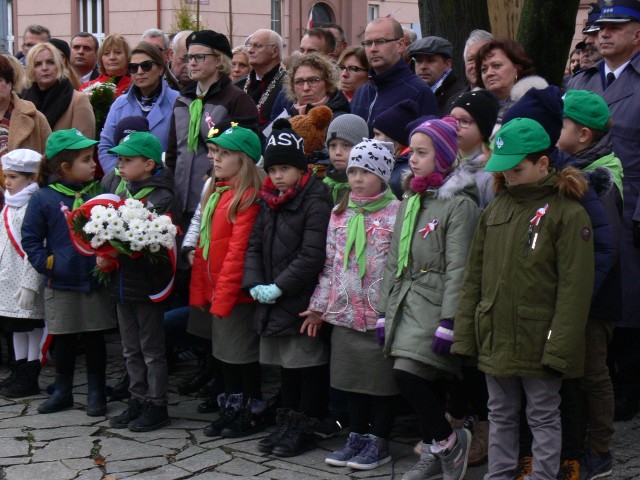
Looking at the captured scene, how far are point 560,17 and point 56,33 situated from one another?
87.5 ft

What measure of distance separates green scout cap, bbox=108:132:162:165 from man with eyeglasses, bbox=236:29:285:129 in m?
1.78

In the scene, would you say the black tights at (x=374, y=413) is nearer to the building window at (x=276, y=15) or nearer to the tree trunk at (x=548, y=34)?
the tree trunk at (x=548, y=34)

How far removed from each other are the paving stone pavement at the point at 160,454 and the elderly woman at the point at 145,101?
2.31 metres

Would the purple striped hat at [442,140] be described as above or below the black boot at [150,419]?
above

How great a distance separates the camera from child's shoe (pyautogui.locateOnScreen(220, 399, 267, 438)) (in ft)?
20.8

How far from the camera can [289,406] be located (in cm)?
620

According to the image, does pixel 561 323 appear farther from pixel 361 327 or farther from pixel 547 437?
pixel 361 327

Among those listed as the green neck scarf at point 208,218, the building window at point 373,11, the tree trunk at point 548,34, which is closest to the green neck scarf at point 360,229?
the green neck scarf at point 208,218

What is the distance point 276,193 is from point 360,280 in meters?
0.82

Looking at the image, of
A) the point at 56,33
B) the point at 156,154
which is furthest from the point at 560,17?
the point at 56,33

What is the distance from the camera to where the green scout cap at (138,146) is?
6715 millimetres

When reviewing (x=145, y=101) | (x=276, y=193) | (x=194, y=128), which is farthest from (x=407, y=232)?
(x=145, y=101)

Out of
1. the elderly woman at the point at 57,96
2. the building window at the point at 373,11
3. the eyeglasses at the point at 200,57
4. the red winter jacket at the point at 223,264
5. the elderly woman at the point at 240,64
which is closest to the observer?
the red winter jacket at the point at 223,264

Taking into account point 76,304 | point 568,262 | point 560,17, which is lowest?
point 76,304
